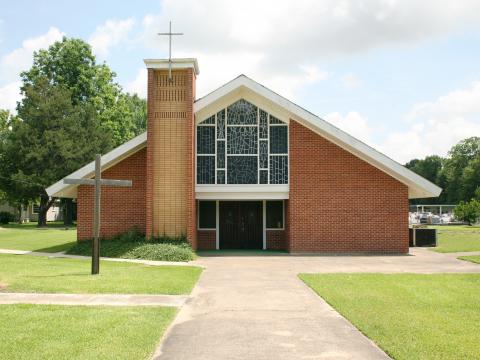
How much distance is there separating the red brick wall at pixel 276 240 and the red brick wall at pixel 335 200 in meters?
2.13

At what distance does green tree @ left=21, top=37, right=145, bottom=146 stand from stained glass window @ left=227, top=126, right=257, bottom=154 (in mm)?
31563

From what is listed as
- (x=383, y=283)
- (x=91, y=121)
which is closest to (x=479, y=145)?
(x=91, y=121)

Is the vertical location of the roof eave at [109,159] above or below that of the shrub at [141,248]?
above

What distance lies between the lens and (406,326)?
7.86 m

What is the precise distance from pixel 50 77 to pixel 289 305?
154ft

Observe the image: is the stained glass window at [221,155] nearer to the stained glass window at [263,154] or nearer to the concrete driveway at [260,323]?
the stained glass window at [263,154]

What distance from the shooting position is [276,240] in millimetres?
23172

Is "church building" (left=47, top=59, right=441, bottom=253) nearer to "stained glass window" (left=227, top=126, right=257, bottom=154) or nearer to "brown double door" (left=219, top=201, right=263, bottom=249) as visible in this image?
"stained glass window" (left=227, top=126, right=257, bottom=154)

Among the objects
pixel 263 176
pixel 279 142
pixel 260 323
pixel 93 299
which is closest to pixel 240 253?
pixel 263 176

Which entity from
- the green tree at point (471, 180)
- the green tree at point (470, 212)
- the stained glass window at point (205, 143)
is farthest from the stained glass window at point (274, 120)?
the green tree at point (471, 180)

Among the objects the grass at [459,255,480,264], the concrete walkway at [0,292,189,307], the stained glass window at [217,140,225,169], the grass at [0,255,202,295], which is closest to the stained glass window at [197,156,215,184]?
the stained glass window at [217,140,225,169]

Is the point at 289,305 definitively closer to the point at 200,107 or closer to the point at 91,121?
the point at 200,107

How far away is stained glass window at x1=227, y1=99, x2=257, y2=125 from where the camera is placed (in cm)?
2128

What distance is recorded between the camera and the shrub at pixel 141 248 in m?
18.4
